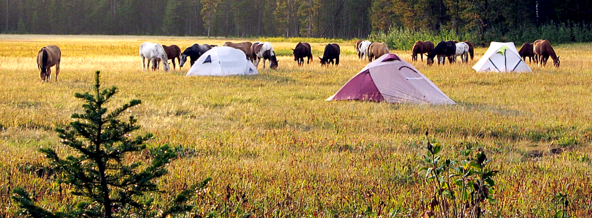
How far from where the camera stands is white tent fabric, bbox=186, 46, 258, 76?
19953mm

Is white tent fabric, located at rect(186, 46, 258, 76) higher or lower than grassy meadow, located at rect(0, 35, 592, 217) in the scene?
higher

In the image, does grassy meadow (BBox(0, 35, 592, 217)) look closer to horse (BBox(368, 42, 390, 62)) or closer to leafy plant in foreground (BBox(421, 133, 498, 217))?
leafy plant in foreground (BBox(421, 133, 498, 217))

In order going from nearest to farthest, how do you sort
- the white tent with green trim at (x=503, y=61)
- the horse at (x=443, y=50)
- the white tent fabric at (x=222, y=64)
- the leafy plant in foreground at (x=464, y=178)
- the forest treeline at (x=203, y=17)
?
the leafy plant in foreground at (x=464, y=178), the white tent fabric at (x=222, y=64), the white tent with green trim at (x=503, y=61), the horse at (x=443, y=50), the forest treeline at (x=203, y=17)

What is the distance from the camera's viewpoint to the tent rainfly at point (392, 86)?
1232 centimetres

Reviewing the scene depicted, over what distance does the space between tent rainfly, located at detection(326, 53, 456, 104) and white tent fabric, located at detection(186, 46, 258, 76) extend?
26.4 ft

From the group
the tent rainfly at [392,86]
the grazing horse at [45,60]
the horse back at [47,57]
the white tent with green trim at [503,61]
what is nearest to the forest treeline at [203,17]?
the white tent with green trim at [503,61]

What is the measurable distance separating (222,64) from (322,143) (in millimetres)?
13170

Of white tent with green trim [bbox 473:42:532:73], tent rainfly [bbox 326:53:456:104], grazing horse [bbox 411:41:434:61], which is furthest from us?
grazing horse [bbox 411:41:434:61]

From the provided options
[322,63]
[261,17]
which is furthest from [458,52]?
[261,17]

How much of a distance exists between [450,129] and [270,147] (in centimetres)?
336

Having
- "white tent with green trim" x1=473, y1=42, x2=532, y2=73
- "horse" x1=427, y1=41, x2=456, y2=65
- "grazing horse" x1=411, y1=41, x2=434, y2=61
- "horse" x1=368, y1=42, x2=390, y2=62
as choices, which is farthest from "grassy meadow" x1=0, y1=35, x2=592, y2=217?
"grazing horse" x1=411, y1=41, x2=434, y2=61

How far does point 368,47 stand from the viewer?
→ 101ft

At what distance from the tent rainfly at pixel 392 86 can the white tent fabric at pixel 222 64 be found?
8.06m

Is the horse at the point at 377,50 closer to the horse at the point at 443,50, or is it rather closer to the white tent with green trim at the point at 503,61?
the horse at the point at 443,50
